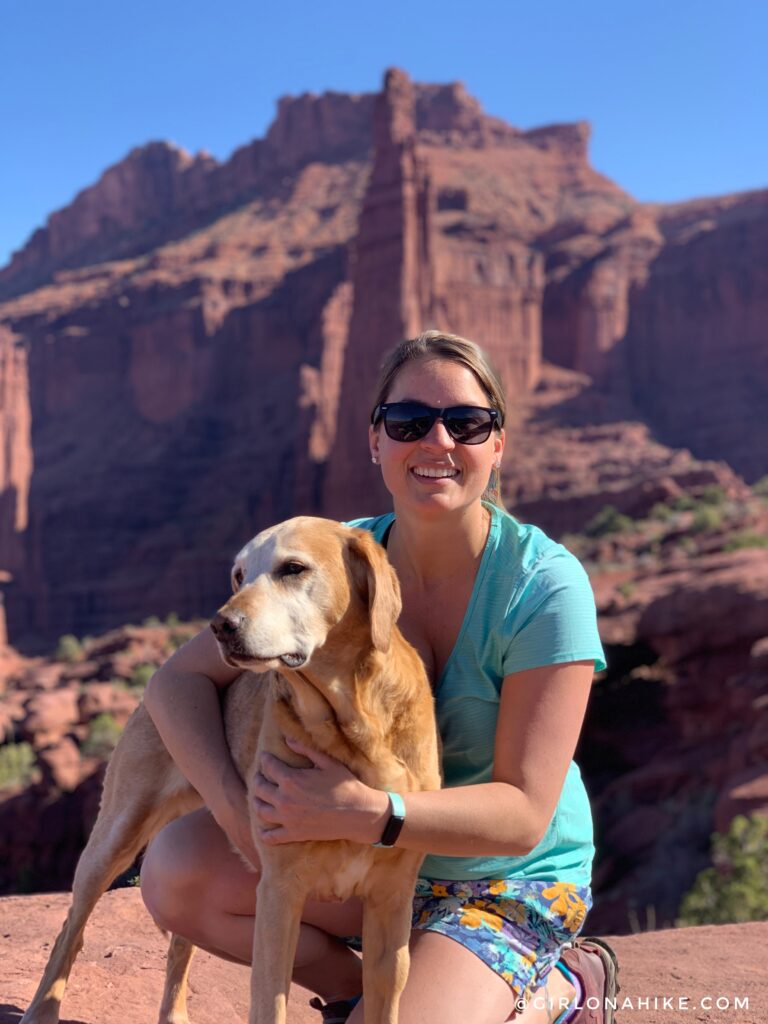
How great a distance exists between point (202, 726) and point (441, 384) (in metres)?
1.57

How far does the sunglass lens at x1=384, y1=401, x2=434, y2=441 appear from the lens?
410cm

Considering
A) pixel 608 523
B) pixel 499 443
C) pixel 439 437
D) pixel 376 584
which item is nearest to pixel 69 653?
pixel 608 523

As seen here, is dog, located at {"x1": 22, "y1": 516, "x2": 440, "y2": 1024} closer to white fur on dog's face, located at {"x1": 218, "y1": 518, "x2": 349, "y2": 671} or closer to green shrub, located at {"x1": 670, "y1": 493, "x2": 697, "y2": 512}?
white fur on dog's face, located at {"x1": 218, "y1": 518, "x2": 349, "y2": 671}

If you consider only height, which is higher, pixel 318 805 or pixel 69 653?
pixel 318 805

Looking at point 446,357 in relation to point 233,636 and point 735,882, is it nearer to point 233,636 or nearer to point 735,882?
point 233,636

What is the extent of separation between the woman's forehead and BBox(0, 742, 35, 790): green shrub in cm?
2517

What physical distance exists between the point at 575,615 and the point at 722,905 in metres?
9.78

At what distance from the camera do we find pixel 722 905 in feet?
40.2

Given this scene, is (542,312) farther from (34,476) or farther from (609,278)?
(34,476)

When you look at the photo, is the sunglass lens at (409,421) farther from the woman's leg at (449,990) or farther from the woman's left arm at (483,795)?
the woman's leg at (449,990)

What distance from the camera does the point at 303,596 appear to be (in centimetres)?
326

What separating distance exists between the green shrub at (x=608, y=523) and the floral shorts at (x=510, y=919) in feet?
138

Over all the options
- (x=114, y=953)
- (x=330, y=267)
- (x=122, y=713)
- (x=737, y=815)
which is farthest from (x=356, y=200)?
(x=114, y=953)

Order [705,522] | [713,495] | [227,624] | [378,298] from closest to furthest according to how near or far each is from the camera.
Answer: [227,624] → [705,522] → [713,495] → [378,298]
